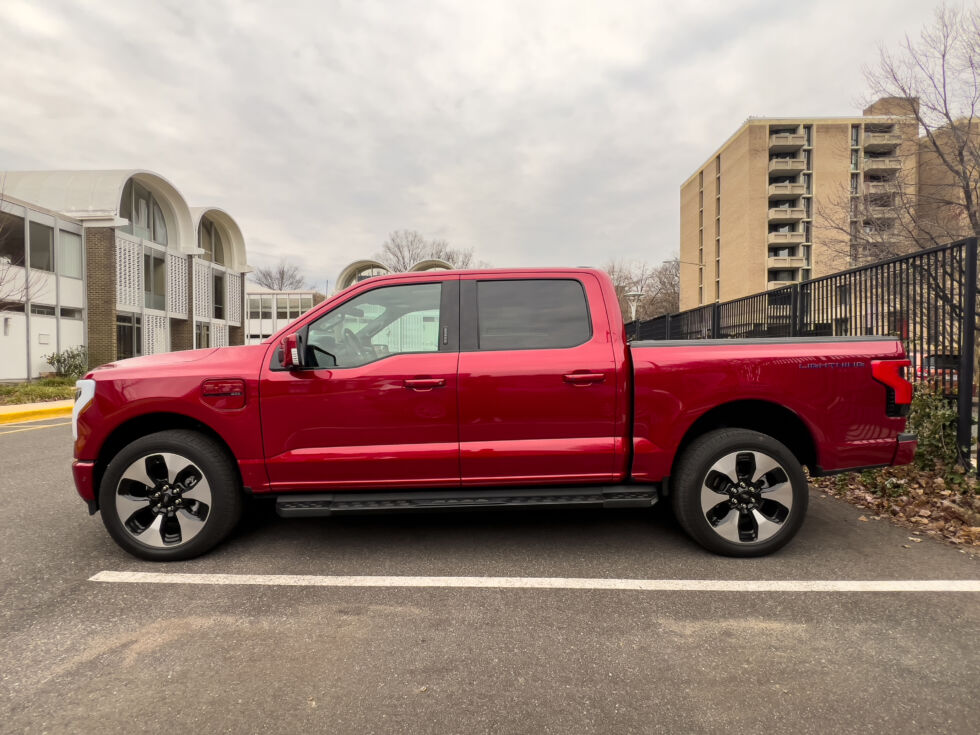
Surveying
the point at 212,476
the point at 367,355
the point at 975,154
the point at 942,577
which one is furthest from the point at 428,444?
the point at 975,154

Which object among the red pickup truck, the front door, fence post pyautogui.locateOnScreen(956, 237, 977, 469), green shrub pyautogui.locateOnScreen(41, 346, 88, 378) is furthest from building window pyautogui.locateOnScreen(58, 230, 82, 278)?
fence post pyautogui.locateOnScreen(956, 237, 977, 469)

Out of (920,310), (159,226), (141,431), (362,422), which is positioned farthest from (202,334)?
(920,310)

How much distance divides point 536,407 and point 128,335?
25744mm

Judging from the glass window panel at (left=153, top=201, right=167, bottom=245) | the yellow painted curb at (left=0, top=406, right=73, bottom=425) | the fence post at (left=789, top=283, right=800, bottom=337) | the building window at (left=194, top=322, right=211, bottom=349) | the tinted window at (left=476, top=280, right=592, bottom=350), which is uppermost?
the glass window panel at (left=153, top=201, right=167, bottom=245)

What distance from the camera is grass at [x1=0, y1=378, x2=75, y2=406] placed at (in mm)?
14539

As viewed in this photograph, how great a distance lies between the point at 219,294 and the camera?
31.5 meters

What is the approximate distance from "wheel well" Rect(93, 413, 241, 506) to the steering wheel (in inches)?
40.3

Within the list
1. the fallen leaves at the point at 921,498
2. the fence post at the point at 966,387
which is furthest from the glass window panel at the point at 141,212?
the fence post at the point at 966,387

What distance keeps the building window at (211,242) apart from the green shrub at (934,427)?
105 feet

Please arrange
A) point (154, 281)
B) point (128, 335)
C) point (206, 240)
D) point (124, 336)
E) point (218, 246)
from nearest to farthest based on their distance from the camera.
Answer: point (124, 336) < point (128, 335) < point (154, 281) < point (206, 240) < point (218, 246)

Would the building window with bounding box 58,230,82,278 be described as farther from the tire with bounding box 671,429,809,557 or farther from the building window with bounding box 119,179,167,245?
the tire with bounding box 671,429,809,557

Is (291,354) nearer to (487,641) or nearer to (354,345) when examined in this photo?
(354,345)

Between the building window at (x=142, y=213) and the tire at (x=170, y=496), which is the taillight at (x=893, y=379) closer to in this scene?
the tire at (x=170, y=496)

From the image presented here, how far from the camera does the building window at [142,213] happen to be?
77.1ft
